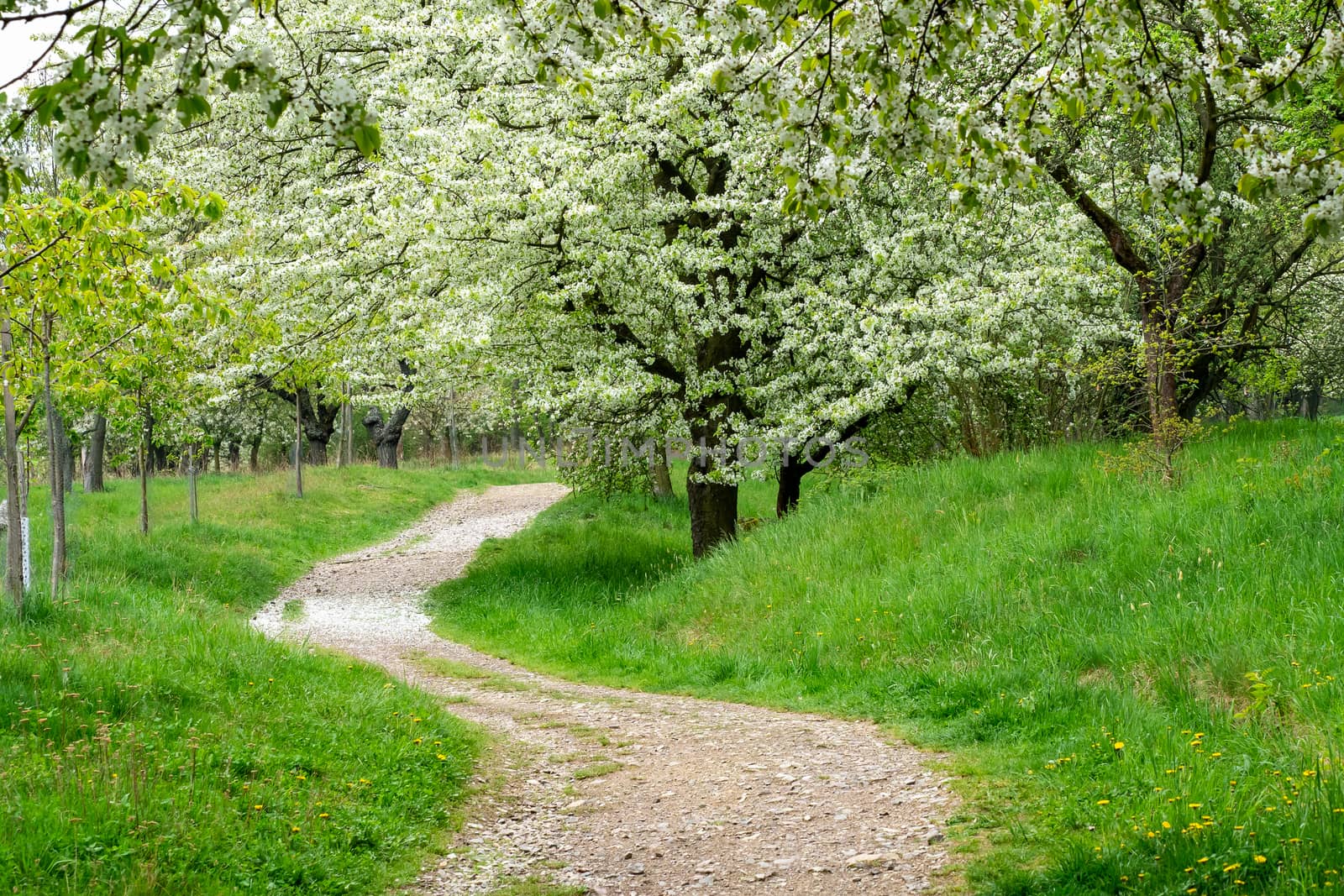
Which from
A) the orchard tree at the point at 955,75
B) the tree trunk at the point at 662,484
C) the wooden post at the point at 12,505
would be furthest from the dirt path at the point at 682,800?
the tree trunk at the point at 662,484

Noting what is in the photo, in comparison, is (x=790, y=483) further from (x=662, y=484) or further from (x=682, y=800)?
(x=682, y=800)

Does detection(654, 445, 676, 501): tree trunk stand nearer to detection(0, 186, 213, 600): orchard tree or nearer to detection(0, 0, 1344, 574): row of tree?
detection(0, 0, 1344, 574): row of tree

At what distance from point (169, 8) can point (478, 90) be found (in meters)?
11.4

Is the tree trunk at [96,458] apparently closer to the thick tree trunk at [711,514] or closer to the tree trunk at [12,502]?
the thick tree trunk at [711,514]

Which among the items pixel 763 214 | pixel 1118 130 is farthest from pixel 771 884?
pixel 1118 130

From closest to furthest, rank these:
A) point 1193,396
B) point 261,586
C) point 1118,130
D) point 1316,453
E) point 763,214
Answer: point 1316,453
point 763,214
point 1118,130
point 1193,396
point 261,586

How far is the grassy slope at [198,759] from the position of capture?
16.3 ft

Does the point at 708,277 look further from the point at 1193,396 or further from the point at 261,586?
the point at 261,586

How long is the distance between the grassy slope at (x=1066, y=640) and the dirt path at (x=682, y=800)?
451 millimetres

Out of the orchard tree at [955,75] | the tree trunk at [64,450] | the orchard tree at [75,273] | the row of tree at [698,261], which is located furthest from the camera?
the tree trunk at [64,450]

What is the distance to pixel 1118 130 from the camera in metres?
15.1

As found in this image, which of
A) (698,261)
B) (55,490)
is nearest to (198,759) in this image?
(55,490)

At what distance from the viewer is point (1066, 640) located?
8.39 meters

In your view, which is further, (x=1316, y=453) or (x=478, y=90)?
(x=478, y=90)
